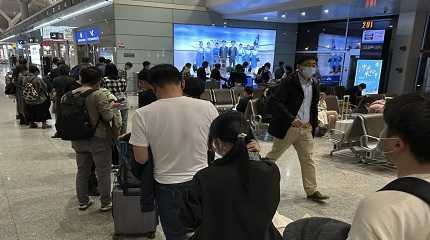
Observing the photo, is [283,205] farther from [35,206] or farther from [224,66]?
[224,66]

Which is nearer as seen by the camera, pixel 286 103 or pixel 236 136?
pixel 236 136

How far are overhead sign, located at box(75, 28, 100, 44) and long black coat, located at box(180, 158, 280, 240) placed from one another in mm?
14956

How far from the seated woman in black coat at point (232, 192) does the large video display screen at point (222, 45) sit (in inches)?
532

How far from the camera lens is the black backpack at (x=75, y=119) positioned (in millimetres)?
3096

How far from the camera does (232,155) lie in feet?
4.26

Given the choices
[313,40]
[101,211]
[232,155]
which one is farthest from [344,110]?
[313,40]

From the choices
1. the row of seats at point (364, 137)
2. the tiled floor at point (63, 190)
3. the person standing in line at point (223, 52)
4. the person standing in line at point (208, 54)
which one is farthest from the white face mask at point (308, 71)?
the person standing in line at point (223, 52)

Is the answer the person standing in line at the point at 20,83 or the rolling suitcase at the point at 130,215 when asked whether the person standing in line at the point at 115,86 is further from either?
the person standing in line at the point at 20,83

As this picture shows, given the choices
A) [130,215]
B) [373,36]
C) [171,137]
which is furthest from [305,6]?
Answer: [171,137]

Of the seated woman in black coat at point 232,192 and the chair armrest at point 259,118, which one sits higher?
the seated woman in black coat at point 232,192

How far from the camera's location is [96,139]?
3250 millimetres

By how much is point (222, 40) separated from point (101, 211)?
13134 mm

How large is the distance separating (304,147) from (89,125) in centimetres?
229

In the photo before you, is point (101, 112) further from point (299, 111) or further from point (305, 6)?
point (305, 6)
